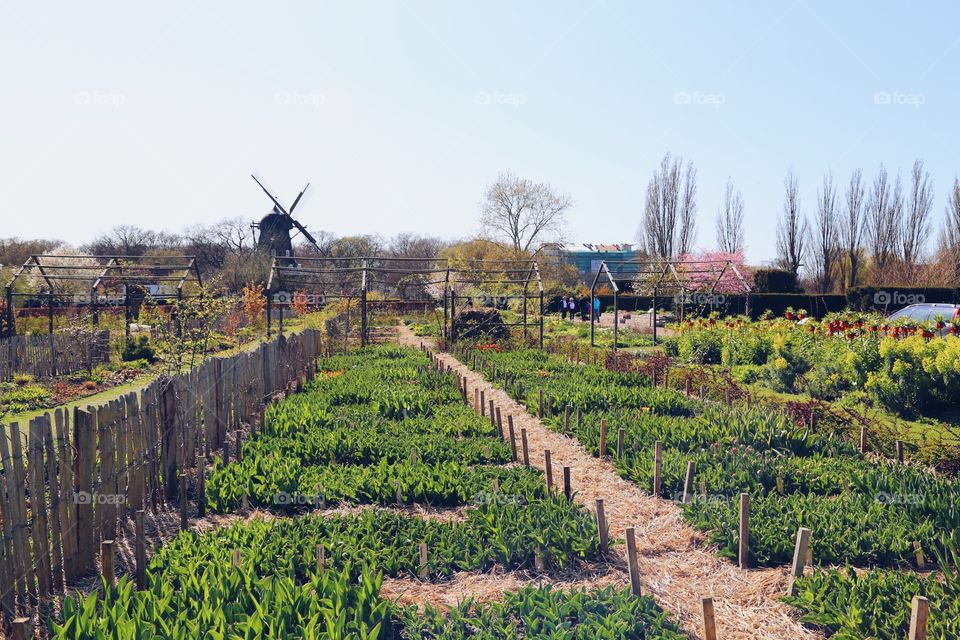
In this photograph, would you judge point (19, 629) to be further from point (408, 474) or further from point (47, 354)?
point (47, 354)

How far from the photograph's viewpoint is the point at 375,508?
18.8 feet

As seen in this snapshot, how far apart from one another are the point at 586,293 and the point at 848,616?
29.8 metres

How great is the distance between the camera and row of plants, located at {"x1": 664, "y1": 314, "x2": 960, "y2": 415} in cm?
938

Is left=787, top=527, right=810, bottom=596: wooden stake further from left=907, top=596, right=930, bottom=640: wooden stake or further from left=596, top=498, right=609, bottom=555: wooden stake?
left=596, top=498, right=609, bottom=555: wooden stake

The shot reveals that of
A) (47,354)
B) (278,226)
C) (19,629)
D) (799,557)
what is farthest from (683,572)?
(278,226)

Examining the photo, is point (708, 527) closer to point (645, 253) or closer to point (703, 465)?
point (703, 465)

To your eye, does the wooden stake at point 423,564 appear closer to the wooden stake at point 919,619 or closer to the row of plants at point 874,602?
the row of plants at point 874,602

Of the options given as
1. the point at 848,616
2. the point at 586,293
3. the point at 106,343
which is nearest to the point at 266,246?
the point at 586,293

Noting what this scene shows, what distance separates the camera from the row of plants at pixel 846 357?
9375 mm

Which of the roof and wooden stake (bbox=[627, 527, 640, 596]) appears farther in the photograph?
the roof

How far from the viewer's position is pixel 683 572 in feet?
16.1

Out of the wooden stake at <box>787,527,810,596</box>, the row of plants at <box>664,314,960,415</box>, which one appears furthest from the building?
the wooden stake at <box>787,527,810,596</box>

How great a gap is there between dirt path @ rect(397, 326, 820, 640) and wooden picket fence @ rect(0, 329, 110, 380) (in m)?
11.5

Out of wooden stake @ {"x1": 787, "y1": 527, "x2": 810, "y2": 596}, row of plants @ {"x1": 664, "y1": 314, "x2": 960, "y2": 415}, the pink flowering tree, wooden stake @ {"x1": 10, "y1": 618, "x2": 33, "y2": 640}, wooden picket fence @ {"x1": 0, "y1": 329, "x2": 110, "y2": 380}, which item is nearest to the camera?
wooden stake @ {"x1": 10, "y1": 618, "x2": 33, "y2": 640}
